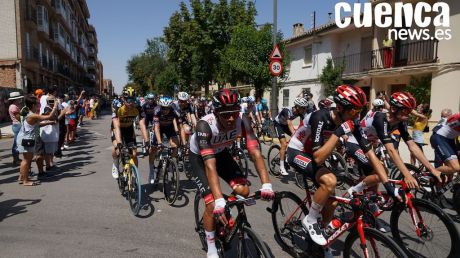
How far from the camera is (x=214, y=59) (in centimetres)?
3016

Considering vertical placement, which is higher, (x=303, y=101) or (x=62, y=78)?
(x=62, y=78)

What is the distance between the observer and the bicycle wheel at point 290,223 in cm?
398

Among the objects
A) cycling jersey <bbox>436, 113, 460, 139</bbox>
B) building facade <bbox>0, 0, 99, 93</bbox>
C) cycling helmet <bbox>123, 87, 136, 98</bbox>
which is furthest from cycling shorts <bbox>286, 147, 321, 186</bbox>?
building facade <bbox>0, 0, 99, 93</bbox>

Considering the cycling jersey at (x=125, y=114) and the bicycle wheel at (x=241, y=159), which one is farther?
the bicycle wheel at (x=241, y=159)

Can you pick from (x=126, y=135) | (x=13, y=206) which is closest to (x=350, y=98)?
(x=126, y=135)

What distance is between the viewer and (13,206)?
228 inches

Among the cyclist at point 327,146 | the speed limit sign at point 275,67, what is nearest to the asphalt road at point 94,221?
the cyclist at point 327,146

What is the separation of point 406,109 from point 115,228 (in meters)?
4.16

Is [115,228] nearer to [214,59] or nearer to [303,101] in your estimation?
[303,101]

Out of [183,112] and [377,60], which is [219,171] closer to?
[183,112]

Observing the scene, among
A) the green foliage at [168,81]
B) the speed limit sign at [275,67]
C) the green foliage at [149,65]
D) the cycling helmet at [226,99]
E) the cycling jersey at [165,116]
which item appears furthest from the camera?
the green foliage at [149,65]

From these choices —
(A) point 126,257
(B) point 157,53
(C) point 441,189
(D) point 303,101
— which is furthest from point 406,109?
(B) point 157,53

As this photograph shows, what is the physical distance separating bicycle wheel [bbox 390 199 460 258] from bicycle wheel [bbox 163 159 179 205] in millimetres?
3317

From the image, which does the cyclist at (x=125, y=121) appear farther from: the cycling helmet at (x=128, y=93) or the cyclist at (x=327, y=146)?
the cyclist at (x=327, y=146)
